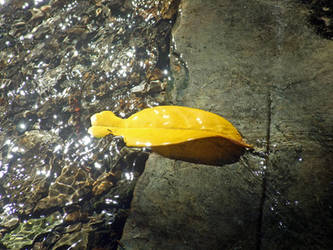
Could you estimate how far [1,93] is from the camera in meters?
3.65

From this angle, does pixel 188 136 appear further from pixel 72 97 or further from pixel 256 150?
pixel 72 97

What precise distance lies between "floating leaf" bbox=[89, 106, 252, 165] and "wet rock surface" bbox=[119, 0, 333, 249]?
94 millimetres

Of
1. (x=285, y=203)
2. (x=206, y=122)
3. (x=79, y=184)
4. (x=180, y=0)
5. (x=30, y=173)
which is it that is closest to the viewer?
(x=285, y=203)

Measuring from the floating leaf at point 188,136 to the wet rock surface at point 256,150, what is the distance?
0.31ft

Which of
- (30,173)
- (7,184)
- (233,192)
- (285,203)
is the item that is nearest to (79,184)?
(30,173)

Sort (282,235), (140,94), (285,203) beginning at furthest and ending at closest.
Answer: (140,94)
(285,203)
(282,235)

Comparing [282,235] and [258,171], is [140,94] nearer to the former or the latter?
[258,171]

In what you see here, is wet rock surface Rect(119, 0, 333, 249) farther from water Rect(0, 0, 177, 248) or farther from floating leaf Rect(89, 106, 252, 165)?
water Rect(0, 0, 177, 248)

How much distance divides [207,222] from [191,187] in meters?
0.32

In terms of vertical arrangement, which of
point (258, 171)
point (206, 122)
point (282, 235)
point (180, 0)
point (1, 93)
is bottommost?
point (1, 93)

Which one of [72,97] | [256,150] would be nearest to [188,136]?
[256,150]

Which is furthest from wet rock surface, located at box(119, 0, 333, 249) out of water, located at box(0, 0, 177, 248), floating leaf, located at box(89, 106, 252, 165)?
water, located at box(0, 0, 177, 248)

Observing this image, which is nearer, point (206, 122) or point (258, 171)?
point (258, 171)

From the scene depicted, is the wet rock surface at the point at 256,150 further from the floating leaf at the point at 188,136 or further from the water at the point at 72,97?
the water at the point at 72,97
